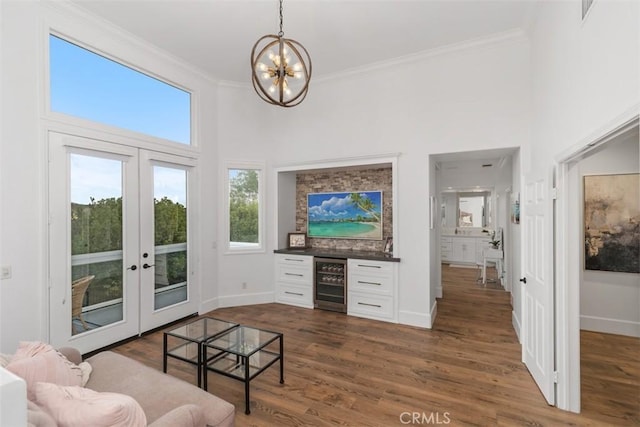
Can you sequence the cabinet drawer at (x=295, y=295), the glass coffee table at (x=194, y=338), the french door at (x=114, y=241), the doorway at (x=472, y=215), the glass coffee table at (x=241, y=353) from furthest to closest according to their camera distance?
the doorway at (x=472, y=215), the cabinet drawer at (x=295, y=295), the french door at (x=114, y=241), the glass coffee table at (x=194, y=338), the glass coffee table at (x=241, y=353)

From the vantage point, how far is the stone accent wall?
5.11 m

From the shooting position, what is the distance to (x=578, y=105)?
6.70 ft

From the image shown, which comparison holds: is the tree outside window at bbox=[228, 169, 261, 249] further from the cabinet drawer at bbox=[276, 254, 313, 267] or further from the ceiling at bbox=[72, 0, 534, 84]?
the ceiling at bbox=[72, 0, 534, 84]

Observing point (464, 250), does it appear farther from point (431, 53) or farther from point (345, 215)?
point (431, 53)

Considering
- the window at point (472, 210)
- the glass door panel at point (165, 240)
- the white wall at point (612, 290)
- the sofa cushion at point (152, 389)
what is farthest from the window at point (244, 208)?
the window at point (472, 210)

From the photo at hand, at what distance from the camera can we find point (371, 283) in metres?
4.52

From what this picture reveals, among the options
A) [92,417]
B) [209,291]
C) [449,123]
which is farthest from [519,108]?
[209,291]

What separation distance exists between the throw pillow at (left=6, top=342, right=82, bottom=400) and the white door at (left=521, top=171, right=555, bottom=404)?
3.48 m

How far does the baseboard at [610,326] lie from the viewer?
3.68m

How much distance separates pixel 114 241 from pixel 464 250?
340 inches

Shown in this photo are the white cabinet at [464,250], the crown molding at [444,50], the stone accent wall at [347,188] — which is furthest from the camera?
the white cabinet at [464,250]

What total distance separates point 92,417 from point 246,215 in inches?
162

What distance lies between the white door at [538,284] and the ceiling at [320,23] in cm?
198

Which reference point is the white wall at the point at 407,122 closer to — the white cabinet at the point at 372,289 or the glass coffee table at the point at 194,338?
the white cabinet at the point at 372,289
